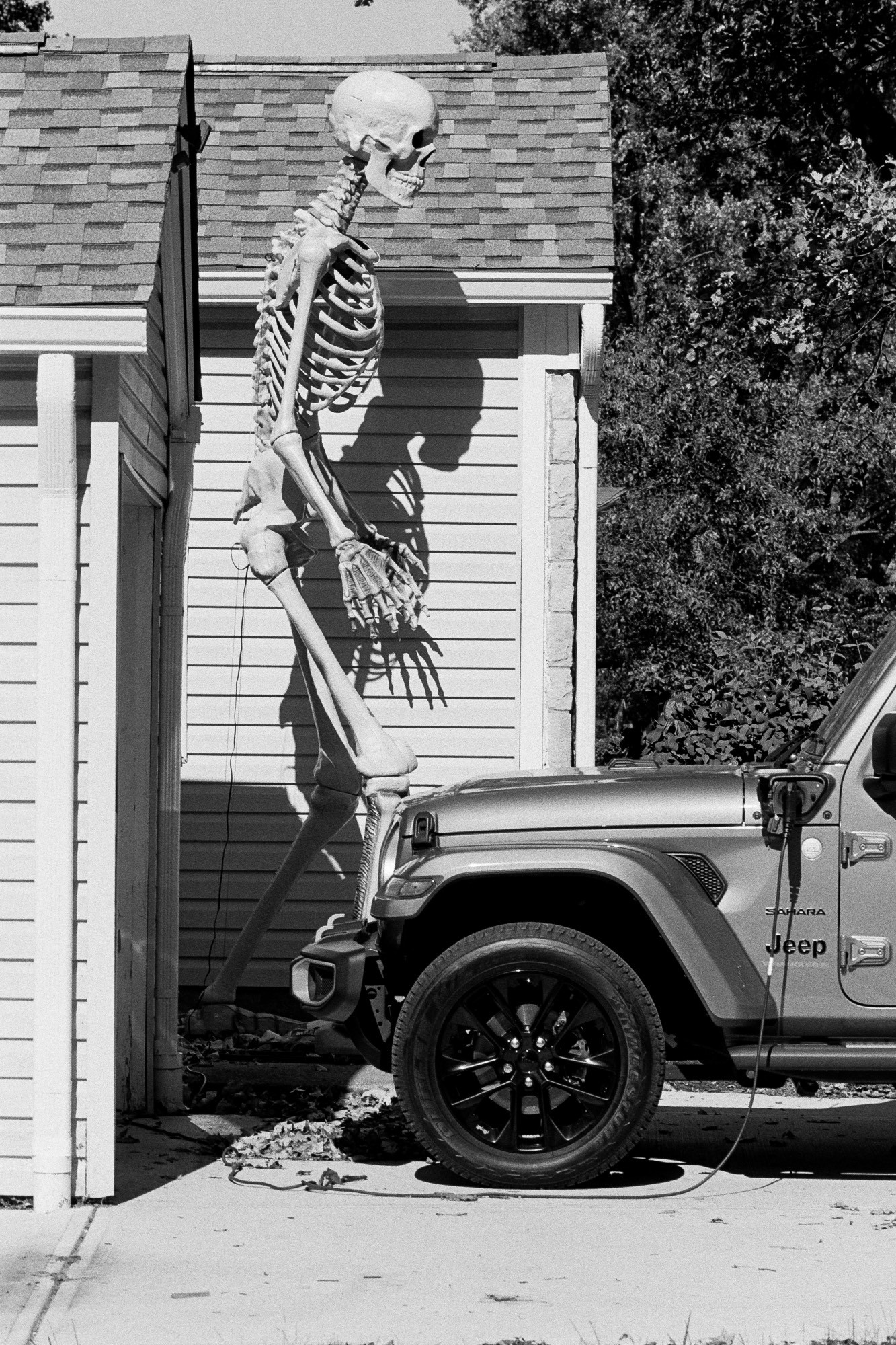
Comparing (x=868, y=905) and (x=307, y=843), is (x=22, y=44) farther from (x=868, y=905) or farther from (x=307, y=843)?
(x=868, y=905)

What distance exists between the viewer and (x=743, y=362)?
17500 mm

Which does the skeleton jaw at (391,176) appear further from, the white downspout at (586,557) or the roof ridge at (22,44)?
the roof ridge at (22,44)

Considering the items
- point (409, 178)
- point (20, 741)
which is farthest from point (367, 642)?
point (20, 741)

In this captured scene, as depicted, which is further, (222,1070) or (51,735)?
(222,1070)

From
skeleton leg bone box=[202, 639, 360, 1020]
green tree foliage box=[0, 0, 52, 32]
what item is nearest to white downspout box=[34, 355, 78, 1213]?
skeleton leg bone box=[202, 639, 360, 1020]

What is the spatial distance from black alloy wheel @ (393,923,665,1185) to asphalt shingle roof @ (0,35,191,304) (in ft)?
8.35

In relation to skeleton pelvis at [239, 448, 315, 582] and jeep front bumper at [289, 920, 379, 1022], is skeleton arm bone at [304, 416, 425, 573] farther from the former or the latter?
jeep front bumper at [289, 920, 379, 1022]

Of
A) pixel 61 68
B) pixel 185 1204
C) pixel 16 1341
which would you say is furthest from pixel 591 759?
pixel 16 1341

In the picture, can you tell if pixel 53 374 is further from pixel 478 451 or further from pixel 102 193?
pixel 478 451

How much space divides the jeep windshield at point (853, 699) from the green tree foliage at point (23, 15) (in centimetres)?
2112

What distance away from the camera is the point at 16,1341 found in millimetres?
4141

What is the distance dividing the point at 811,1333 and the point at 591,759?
4513 millimetres

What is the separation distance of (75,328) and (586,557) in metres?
3.87

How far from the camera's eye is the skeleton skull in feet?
26.1
